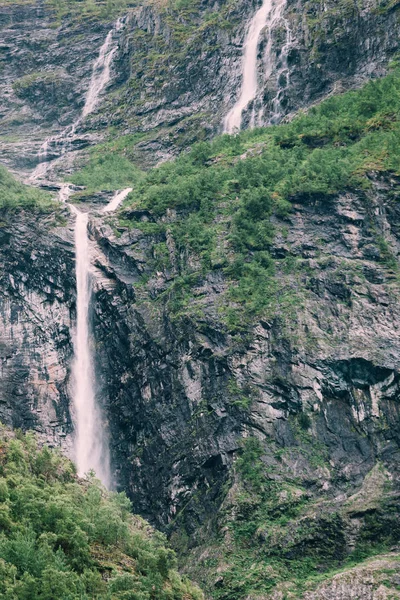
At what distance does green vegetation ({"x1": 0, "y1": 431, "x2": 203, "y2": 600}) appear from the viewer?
2914 cm

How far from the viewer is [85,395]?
169 ft

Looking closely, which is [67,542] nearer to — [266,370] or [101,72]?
[266,370]

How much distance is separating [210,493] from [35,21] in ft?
215

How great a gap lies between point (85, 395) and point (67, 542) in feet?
64.3

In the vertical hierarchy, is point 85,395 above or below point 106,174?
below

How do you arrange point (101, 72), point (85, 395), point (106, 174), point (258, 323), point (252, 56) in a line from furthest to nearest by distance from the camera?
point (101, 72) → point (252, 56) → point (106, 174) → point (85, 395) → point (258, 323)

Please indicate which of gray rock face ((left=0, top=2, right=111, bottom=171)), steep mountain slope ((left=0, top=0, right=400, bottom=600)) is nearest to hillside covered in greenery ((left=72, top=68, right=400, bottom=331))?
steep mountain slope ((left=0, top=0, right=400, bottom=600))

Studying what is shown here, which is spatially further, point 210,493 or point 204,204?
point 204,204

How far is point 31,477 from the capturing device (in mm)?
35281

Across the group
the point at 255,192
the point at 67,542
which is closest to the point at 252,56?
the point at 255,192

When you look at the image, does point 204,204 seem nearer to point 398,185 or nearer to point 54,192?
point 398,185

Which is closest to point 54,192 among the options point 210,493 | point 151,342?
point 151,342

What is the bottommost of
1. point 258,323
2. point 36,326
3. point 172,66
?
point 258,323

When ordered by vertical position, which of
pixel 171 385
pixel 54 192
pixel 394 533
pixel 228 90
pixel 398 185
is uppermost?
pixel 228 90
